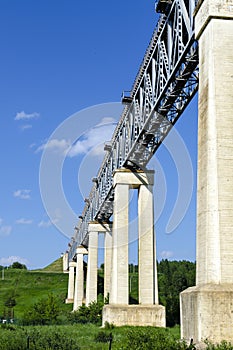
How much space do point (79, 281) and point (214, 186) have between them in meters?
61.4

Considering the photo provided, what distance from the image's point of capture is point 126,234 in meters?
39.4

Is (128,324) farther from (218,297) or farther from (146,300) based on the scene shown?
(218,297)

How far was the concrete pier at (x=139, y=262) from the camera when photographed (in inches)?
1415

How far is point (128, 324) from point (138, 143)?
1211cm

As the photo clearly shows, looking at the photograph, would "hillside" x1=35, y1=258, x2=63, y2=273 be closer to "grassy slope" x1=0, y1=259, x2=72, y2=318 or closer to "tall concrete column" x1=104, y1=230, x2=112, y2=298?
"grassy slope" x1=0, y1=259, x2=72, y2=318

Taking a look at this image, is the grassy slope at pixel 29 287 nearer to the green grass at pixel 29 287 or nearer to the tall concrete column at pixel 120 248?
the green grass at pixel 29 287

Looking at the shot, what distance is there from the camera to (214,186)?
16.1 metres

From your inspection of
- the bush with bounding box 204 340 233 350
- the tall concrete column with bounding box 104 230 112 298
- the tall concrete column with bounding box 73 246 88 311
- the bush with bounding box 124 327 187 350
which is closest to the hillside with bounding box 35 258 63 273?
the tall concrete column with bounding box 73 246 88 311

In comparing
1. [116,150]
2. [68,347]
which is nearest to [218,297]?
[68,347]

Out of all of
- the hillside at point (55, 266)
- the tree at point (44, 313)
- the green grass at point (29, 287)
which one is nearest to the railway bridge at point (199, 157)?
the tree at point (44, 313)

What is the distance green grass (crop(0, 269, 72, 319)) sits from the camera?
96225mm

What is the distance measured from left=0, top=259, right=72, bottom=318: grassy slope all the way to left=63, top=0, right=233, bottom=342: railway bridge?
45.3m

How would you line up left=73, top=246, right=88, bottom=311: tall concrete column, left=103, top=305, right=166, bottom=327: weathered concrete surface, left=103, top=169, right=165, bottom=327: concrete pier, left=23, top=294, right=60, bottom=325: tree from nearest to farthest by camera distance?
left=103, top=305, right=166, bottom=327: weathered concrete surface < left=103, top=169, right=165, bottom=327: concrete pier < left=23, top=294, right=60, bottom=325: tree < left=73, top=246, right=88, bottom=311: tall concrete column

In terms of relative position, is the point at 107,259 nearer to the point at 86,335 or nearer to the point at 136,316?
the point at 136,316
